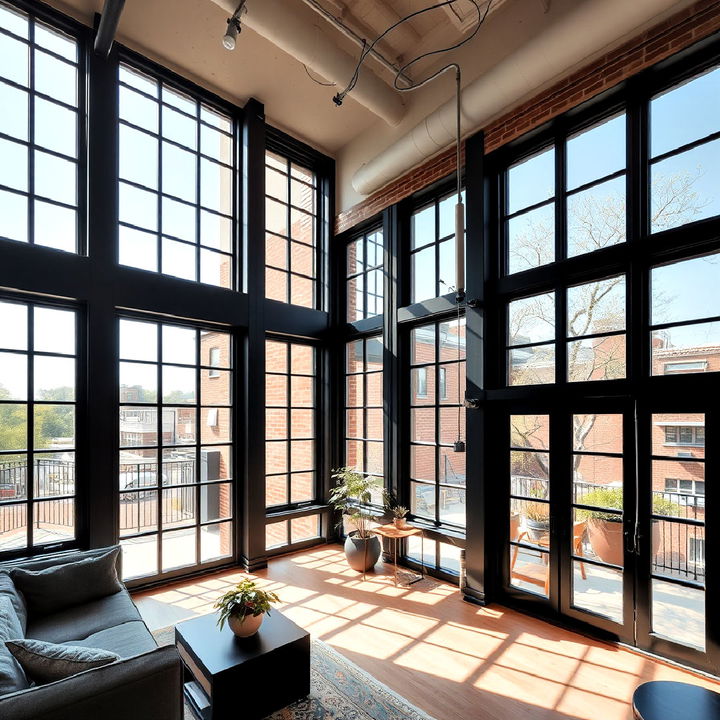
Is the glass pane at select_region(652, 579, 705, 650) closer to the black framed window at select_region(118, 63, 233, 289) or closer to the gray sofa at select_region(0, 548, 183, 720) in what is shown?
the gray sofa at select_region(0, 548, 183, 720)

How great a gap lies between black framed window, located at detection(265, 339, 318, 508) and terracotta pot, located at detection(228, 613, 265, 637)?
8.56 feet

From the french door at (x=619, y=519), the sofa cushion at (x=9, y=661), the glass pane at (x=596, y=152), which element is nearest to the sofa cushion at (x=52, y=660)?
the sofa cushion at (x=9, y=661)

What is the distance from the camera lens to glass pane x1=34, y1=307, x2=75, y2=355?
380 centimetres

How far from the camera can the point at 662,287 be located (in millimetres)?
3250

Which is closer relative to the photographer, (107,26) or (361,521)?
(107,26)

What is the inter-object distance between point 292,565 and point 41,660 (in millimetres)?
3221

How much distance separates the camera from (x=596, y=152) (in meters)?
3.64

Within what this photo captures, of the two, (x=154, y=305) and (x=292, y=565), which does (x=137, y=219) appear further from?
(x=292, y=565)

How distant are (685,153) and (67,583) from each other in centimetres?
521

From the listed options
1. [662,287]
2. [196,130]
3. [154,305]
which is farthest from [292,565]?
[196,130]

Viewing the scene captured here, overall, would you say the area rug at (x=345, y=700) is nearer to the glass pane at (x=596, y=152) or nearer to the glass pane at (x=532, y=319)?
the glass pane at (x=532, y=319)

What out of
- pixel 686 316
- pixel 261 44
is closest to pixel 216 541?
pixel 686 316

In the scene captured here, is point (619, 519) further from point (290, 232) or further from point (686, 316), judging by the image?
point (290, 232)

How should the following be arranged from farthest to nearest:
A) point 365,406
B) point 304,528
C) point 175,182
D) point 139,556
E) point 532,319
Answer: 1. point 304,528
2. point 365,406
3. point 175,182
4. point 139,556
5. point 532,319
